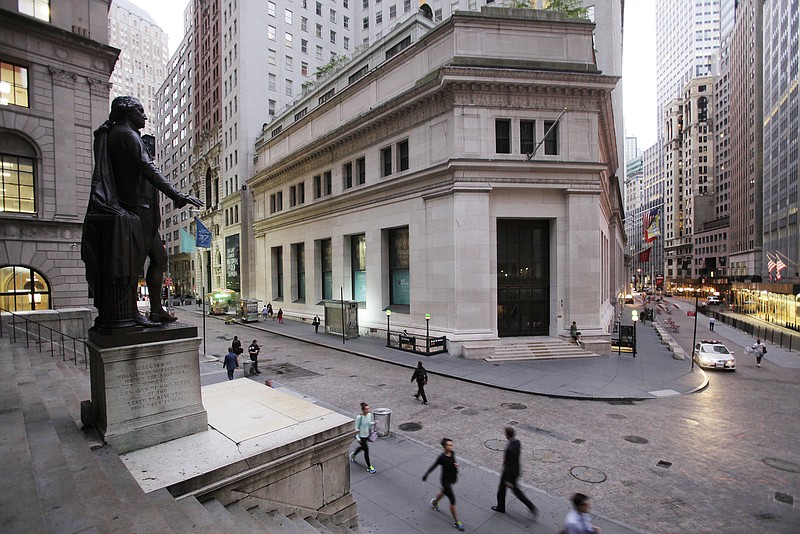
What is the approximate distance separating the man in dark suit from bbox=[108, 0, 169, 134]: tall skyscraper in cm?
14093

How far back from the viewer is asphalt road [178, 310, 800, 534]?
8.15 metres

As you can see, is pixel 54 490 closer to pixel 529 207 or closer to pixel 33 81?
pixel 529 207

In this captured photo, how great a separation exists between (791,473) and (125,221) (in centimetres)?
1509

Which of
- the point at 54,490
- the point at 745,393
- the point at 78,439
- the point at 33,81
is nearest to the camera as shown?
the point at 54,490

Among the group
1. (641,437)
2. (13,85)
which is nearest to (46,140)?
(13,85)

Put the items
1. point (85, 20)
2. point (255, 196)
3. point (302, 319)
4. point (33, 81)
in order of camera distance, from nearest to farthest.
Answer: point (33, 81) → point (85, 20) → point (302, 319) → point (255, 196)

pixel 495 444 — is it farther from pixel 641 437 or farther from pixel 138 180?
pixel 138 180

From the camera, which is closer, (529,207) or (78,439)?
(78,439)

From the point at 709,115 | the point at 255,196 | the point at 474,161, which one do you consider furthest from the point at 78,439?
the point at 709,115

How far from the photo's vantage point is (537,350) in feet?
76.0

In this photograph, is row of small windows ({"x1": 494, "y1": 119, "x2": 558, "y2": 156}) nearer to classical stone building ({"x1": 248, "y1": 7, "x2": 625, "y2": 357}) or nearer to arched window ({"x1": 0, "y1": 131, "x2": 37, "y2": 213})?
classical stone building ({"x1": 248, "y1": 7, "x2": 625, "y2": 357})

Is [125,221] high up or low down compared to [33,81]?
down

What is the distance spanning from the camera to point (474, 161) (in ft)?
76.4

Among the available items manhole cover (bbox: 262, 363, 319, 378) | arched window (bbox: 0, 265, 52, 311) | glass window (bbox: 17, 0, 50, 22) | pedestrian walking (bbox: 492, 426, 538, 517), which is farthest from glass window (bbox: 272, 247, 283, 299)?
pedestrian walking (bbox: 492, 426, 538, 517)
